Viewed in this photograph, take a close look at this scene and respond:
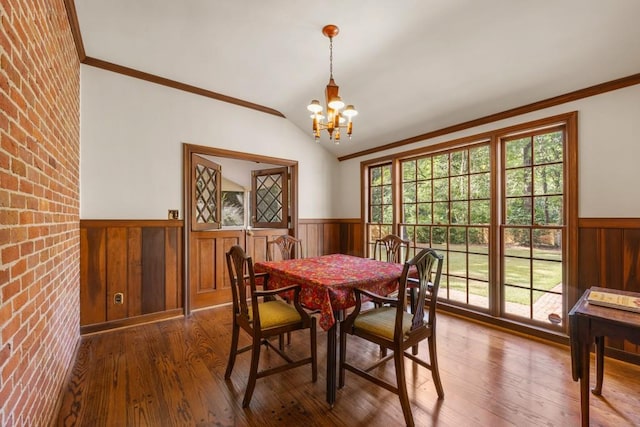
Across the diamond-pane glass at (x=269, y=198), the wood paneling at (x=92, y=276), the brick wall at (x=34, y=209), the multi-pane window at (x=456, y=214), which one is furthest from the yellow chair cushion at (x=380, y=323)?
the diamond-pane glass at (x=269, y=198)

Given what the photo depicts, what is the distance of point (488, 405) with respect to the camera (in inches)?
72.7

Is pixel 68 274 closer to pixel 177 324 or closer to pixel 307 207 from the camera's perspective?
pixel 177 324

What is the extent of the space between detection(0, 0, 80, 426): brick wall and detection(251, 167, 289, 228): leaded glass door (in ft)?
8.72

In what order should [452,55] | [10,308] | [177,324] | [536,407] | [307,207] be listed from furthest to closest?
[307,207] → [177,324] → [452,55] → [536,407] → [10,308]

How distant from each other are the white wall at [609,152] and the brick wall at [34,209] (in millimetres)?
3796

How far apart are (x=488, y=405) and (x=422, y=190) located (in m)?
2.62

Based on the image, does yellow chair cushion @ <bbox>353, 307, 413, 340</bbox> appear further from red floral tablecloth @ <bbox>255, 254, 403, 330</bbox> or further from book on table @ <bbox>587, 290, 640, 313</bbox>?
book on table @ <bbox>587, 290, 640, 313</bbox>

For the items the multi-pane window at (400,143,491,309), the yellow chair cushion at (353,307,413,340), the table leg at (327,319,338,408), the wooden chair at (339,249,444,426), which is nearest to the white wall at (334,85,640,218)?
the multi-pane window at (400,143,491,309)

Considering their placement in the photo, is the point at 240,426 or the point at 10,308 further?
the point at 240,426

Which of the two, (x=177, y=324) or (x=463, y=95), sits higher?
(x=463, y=95)

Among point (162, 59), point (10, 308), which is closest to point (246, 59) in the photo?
point (162, 59)

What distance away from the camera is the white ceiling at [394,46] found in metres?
2.16

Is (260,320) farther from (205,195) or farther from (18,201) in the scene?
(205,195)

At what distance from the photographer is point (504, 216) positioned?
10.4ft
